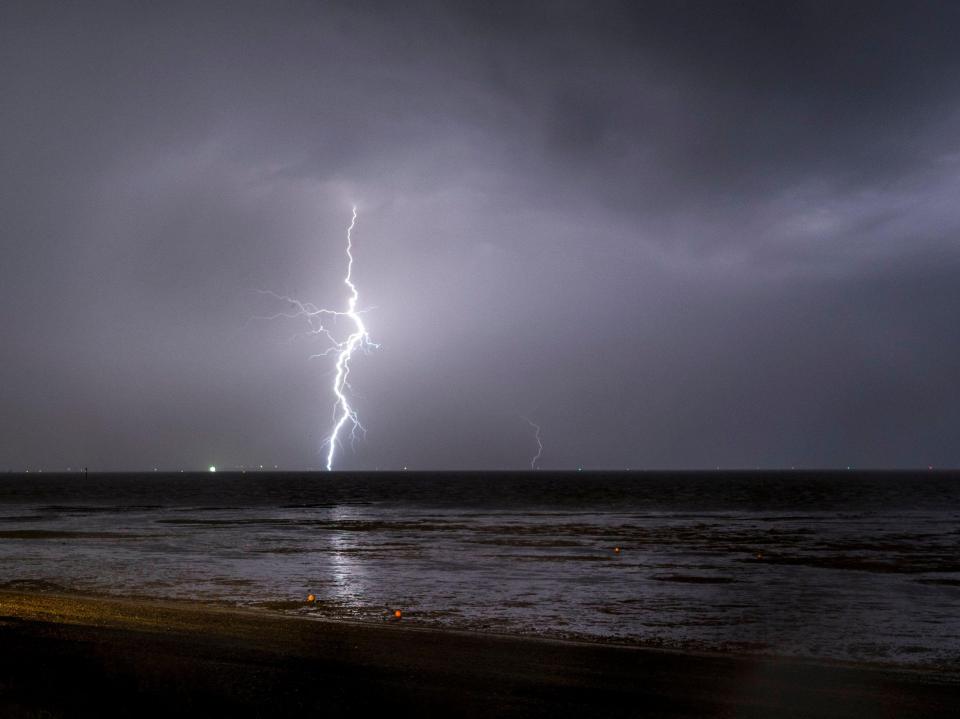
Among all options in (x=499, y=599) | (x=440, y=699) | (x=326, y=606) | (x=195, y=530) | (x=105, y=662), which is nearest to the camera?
(x=440, y=699)

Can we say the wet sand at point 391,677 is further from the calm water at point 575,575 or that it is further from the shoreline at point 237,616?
the calm water at point 575,575

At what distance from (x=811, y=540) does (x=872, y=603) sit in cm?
2076

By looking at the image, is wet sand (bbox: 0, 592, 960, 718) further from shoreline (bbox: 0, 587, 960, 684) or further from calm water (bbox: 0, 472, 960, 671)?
calm water (bbox: 0, 472, 960, 671)

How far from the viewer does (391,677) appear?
12.0 meters

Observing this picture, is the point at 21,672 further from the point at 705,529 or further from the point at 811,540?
the point at 705,529

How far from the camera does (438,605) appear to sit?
65.7 feet

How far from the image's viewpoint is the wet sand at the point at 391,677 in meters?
10.4

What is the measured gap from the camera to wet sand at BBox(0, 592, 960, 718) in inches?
410

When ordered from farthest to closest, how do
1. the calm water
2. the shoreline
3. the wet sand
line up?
1. the calm water
2. the shoreline
3. the wet sand

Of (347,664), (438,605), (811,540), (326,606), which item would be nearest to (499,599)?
(438,605)

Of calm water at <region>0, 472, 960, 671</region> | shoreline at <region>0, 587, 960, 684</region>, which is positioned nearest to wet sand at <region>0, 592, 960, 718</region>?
shoreline at <region>0, 587, 960, 684</region>

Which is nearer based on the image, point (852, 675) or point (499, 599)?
point (852, 675)

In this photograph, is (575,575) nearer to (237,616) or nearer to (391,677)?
(237,616)

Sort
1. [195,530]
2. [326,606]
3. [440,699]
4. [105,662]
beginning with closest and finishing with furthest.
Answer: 1. [440,699]
2. [105,662]
3. [326,606]
4. [195,530]
